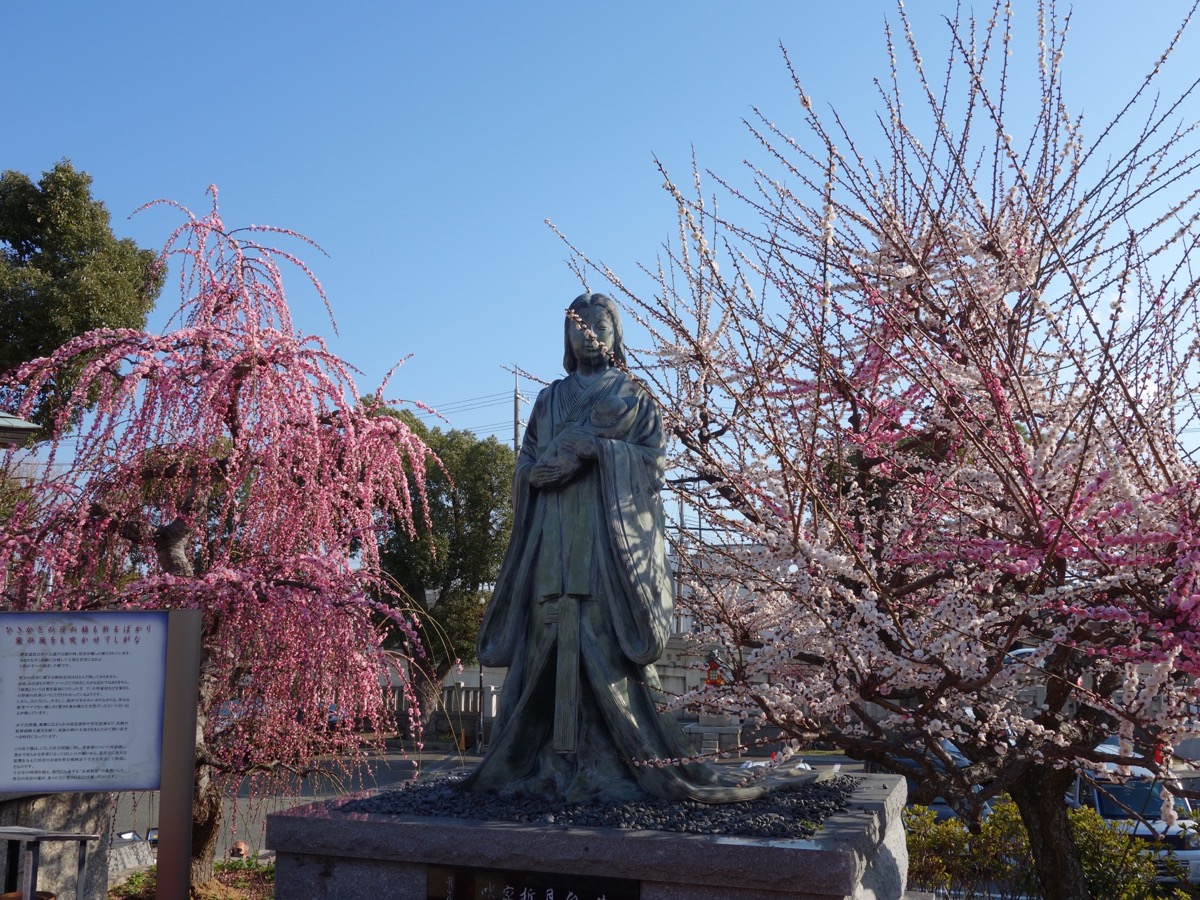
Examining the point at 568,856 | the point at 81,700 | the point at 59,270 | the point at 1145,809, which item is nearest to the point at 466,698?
the point at 59,270

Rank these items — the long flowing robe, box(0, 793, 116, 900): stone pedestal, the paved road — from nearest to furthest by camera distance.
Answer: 1. the long flowing robe
2. box(0, 793, 116, 900): stone pedestal
3. the paved road

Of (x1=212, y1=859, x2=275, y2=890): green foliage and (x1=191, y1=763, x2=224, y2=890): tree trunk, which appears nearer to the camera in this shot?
(x1=191, y1=763, x2=224, y2=890): tree trunk

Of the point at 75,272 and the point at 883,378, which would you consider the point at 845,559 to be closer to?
the point at 883,378

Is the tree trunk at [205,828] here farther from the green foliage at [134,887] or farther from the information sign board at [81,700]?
the information sign board at [81,700]

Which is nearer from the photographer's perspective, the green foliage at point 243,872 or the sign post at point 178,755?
→ the sign post at point 178,755

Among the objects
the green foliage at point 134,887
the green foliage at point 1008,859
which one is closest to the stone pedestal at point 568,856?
the green foliage at point 1008,859

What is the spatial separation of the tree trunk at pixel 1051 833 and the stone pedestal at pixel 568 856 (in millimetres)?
1146

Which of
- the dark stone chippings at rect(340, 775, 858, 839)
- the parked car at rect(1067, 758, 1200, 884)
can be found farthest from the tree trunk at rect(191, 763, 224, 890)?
the parked car at rect(1067, 758, 1200, 884)

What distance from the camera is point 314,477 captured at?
7027mm

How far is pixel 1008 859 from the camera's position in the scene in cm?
737

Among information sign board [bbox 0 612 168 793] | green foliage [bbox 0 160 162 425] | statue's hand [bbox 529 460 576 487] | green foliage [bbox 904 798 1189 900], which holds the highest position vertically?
green foliage [bbox 0 160 162 425]

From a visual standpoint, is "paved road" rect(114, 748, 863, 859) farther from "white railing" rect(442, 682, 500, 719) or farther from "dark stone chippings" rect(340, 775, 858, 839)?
"white railing" rect(442, 682, 500, 719)

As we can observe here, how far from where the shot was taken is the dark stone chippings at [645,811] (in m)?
4.47

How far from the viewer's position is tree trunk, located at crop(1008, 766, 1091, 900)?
5.68m
